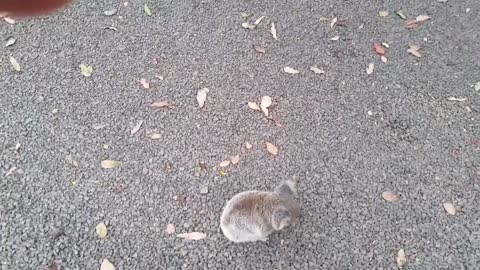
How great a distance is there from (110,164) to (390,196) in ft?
6.52

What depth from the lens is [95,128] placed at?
11.5ft

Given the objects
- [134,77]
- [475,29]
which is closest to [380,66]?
[475,29]

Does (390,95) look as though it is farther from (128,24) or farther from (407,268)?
(128,24)

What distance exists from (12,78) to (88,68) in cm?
58

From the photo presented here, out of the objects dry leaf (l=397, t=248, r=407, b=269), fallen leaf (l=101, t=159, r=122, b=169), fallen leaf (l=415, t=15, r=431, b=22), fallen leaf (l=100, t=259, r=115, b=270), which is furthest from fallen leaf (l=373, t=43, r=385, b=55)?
fallen leaf (l=100, t=259, r=115, b=270)

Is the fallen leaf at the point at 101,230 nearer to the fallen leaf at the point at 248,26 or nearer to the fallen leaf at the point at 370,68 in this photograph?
the fallen leaf at the point at 248,26

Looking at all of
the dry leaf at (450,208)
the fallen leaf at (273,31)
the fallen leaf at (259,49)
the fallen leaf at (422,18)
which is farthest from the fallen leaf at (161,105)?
the fallen leaf at (422,18)

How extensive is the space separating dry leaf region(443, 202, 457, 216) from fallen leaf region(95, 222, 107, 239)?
2.32 metres

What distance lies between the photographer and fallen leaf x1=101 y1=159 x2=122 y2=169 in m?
3.32

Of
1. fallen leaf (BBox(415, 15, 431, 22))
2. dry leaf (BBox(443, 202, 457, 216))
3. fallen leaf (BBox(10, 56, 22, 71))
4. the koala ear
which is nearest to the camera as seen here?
the koala ear

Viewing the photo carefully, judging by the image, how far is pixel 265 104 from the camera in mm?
3773

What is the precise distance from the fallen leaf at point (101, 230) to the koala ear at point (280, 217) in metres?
1.08

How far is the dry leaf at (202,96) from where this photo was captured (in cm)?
374

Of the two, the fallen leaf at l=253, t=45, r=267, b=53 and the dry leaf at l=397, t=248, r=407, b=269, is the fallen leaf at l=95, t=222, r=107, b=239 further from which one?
the fallen leaf at l=253, t=45, r=267, b=53
